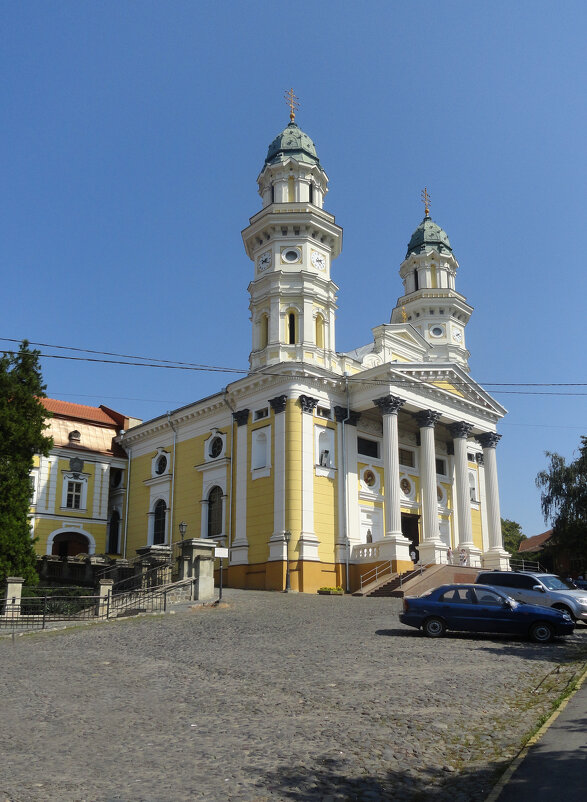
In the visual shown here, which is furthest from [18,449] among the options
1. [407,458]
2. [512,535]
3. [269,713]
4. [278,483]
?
[512,535]

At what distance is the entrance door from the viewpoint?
1457 inches

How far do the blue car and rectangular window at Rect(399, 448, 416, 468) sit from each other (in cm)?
2070

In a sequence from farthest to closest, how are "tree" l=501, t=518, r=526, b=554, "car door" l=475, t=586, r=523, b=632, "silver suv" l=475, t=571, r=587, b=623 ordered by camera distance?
"tree" l=501, t=518, r=526, b=554 → "silver suv" l=475, t=571, r=587, b=623 → "car door" l=475, t=586, r=523, b=632

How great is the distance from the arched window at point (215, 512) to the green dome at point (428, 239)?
2275 cm

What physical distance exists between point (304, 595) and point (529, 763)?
880 inches

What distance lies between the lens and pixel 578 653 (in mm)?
14438


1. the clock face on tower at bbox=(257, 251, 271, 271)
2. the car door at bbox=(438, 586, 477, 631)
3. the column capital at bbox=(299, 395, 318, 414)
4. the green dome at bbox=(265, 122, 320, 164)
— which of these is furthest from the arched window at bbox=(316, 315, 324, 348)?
the car door at bbox=(438, 586, 477, 631)

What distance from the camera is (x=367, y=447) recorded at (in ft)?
119

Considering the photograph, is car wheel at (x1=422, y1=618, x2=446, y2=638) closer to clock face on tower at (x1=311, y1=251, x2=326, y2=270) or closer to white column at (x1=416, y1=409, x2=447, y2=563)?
white column at (x1=416, y1=409, x2=447, y2=563)

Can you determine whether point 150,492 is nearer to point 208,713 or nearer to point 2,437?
point 2,437

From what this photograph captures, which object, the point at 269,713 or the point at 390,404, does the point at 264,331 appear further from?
the point at 269,713

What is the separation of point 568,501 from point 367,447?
69.0ft

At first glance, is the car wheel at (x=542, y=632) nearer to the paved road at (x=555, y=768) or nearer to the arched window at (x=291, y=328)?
the paved road at (x=555, y=768)

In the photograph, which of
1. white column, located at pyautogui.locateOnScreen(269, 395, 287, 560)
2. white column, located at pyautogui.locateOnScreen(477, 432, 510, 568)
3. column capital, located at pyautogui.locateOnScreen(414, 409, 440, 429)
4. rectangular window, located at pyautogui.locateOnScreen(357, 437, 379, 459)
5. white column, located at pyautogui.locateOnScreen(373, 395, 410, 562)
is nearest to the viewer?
white column, located at pyautogui.locateOnScreen(269, 395, 287, 560)
